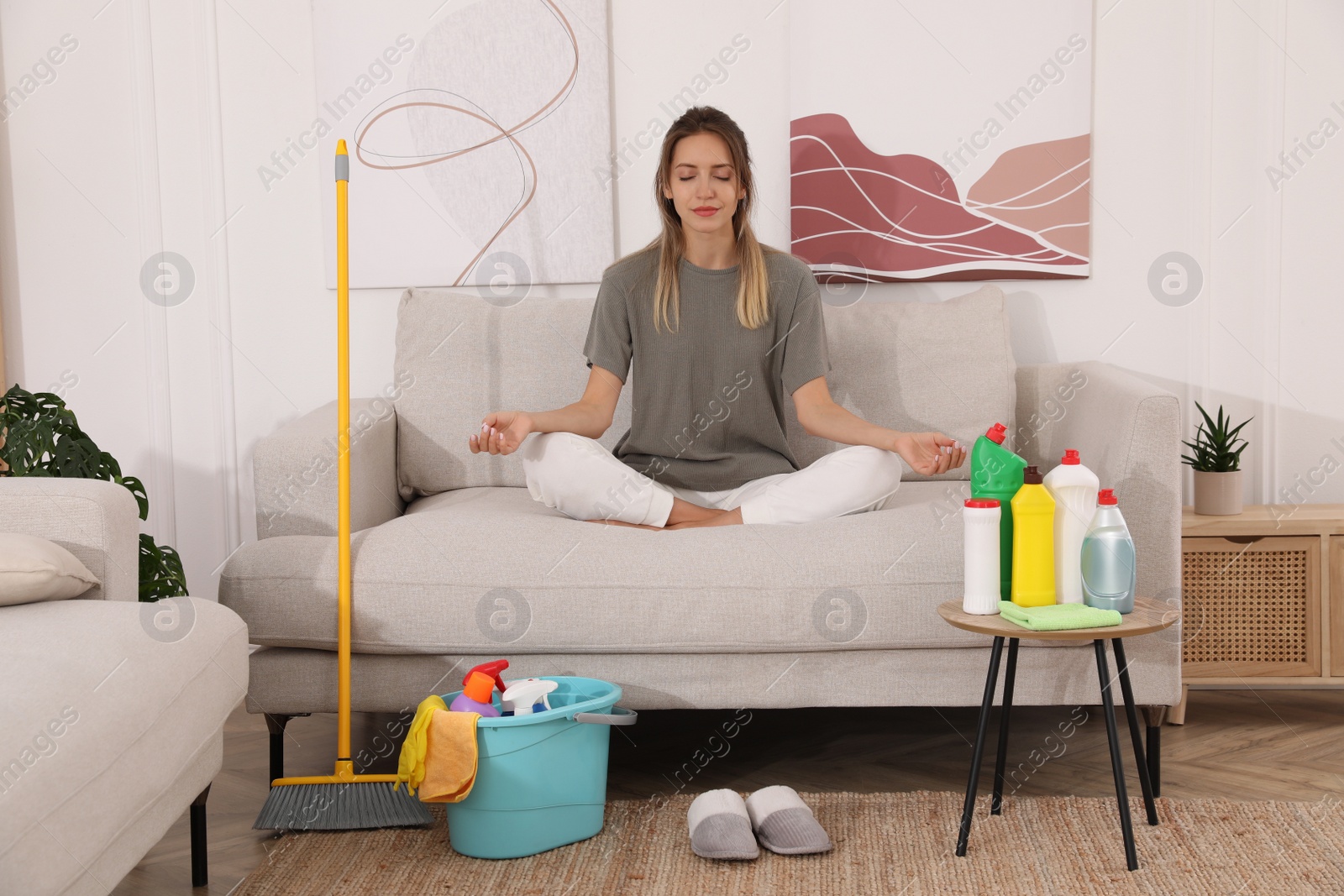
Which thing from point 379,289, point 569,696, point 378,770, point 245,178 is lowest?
point 378,770

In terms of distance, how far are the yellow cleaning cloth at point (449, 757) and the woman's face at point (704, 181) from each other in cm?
104

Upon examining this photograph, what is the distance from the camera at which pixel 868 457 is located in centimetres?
181

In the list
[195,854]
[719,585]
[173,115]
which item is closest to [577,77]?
[173,115]

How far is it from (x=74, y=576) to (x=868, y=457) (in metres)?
1.18

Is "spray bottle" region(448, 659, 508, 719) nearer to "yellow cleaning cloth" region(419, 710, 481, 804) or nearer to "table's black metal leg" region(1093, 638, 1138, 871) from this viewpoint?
"yellow cleaning cloth" region(419, 710, 481, 804)

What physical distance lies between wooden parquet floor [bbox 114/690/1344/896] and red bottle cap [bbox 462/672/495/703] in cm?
35

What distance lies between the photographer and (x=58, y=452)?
1810mm

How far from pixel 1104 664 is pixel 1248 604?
2.79 ft

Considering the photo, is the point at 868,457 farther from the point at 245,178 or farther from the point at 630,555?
the point at 245,178

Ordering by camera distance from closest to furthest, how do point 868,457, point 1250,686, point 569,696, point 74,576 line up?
1. point 74,576
2. point 569,696
3. point 868,457
4. point 1250,686

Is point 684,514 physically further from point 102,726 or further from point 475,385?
point 102,726

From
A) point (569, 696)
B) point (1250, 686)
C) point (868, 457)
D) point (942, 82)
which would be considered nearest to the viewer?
point (569, 696)

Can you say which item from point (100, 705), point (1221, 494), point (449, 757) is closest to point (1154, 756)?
point (1221, 494)

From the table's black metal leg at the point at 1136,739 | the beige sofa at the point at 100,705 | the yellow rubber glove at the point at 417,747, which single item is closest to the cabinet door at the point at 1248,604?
the table's black metal leg at the point at 1136,739
